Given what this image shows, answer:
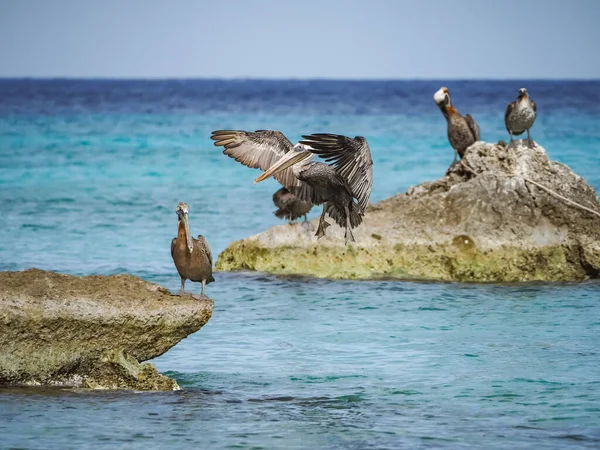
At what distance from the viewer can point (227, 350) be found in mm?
11227

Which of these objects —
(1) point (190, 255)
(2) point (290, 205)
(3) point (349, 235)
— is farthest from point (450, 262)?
(1) point (190, 255)

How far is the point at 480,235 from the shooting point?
44.1ft

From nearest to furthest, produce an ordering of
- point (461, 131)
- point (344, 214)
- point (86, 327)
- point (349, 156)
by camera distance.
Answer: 1. point (86, 327)
2. point (349, 156)
3. point (344, 214)
4. point (461, 131)

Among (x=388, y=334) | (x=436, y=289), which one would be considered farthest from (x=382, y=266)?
(x=388, y=334)

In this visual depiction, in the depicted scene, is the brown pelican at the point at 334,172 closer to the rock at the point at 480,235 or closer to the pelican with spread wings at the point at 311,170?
the pelican with spread wings at the point at 311,170

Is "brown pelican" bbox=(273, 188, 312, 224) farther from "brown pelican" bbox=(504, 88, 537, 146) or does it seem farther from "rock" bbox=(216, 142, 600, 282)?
"brown pelican" bbox=(504, 88, 537, 146)

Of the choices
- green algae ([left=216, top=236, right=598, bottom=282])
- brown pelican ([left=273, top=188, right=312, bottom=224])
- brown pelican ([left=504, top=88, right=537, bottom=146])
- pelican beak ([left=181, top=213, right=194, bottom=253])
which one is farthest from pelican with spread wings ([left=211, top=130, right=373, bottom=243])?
brown pelican ([left=504, top=88, right=537, bottom=146])

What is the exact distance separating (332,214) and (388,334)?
1346 millimetres

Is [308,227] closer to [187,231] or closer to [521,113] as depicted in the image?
[521,113]

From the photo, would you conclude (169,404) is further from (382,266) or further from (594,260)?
(594,260)

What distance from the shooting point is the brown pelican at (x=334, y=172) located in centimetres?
1043

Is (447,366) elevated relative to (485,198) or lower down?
lower down

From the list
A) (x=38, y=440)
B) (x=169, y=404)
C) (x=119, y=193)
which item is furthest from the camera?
(x=119, y=193)

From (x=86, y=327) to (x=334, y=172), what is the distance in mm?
3576
